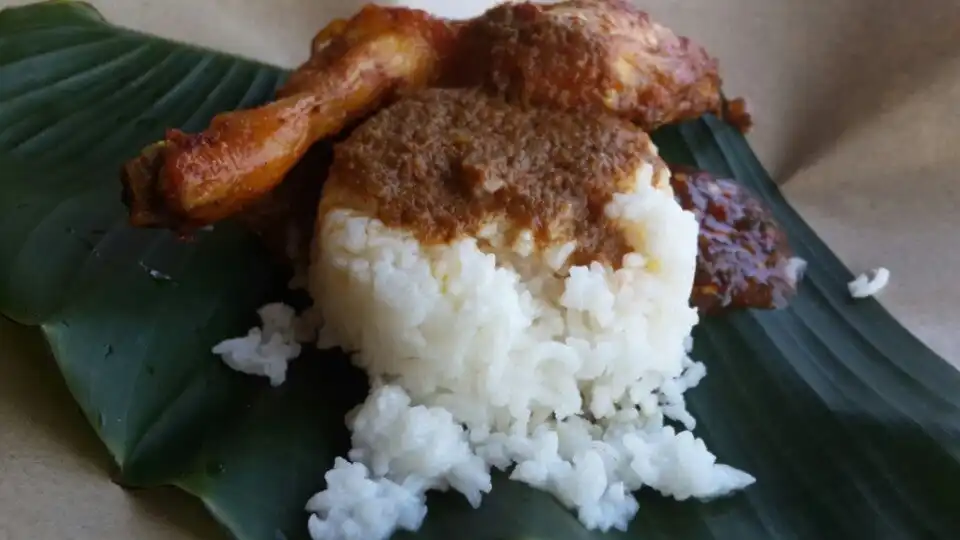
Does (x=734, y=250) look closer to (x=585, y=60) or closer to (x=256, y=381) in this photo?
(x=585, y=60)

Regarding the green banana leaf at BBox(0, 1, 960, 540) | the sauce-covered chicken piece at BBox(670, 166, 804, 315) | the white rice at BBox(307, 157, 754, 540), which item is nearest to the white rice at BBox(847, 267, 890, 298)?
the green banana leaf at BBox(0, 1, 960, 540)

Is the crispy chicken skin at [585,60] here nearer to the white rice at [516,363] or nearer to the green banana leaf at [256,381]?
the white rice at [516,363]

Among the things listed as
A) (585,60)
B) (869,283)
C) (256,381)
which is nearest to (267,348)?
(256,381)

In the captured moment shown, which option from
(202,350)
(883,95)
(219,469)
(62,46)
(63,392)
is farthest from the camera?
(883,95)

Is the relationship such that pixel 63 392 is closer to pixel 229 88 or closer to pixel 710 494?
pixel 229 88

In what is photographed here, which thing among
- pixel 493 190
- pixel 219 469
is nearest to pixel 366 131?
pixel 493 190

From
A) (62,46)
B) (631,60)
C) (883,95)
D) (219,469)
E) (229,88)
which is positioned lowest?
(219,469)
